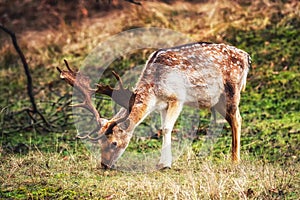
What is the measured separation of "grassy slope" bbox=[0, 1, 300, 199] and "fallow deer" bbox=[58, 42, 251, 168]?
1.33 feet

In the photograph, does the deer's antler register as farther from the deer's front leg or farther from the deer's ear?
the deer's front leg

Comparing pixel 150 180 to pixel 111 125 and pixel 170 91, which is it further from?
pixel 170 91

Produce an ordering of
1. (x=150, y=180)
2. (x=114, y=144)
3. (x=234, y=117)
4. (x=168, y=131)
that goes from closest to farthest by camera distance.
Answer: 1. (x=150, y=180)
2. (x=114, y=144)
3. (x=168, y=131)
4. (x=234, y=117)

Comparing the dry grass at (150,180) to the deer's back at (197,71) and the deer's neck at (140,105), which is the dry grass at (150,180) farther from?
the deer's back at (197,71)

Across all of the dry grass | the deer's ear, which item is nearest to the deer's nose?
the deer's ear

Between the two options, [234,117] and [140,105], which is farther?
[234,117]

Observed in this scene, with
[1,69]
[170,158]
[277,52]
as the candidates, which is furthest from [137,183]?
[1,69]

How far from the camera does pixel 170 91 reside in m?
8.69

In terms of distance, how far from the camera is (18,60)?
52.0ft

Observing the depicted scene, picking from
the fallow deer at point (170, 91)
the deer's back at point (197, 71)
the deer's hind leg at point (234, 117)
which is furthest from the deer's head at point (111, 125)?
the deer's hind leg at point (234, 117)

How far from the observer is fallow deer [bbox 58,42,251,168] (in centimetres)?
844

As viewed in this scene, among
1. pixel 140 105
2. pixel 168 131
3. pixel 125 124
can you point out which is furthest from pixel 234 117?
pixel 125 124

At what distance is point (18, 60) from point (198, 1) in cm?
452

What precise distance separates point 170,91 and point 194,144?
5.72ft
